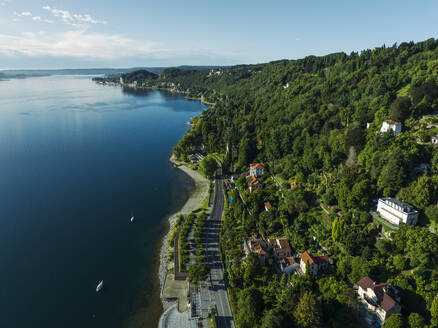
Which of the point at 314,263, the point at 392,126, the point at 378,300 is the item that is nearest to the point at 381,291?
the point at 378,300

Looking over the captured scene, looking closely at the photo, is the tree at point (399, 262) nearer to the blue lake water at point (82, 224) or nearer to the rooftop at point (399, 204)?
the rooftop at point (399, 204)

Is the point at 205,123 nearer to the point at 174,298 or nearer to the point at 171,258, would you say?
the point at 171,258

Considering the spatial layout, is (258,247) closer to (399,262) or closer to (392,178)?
(399,262)

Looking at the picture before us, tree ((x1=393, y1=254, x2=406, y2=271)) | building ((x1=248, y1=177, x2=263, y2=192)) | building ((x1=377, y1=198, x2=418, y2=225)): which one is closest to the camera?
tree ((x1=393, y1=254, x2=406, y2=271))

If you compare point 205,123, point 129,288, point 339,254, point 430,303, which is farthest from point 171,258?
point 205,123

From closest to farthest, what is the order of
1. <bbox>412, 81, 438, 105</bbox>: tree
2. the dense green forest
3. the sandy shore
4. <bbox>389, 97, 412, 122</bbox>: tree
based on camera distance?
the dense green forest, the sandy shore, <bbox>389, 97, 412, 122</bbox>: tree, <bbox>412, 81, 438, 105</bbox>: tree

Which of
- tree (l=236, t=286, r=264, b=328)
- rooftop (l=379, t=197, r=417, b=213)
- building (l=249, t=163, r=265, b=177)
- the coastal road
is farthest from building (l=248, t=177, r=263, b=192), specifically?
tree (l=236, t=286, r=264, b=328)

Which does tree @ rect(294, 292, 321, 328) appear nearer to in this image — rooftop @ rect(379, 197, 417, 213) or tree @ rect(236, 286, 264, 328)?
tree @ rect(236, 286, 264, 328)
